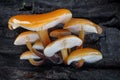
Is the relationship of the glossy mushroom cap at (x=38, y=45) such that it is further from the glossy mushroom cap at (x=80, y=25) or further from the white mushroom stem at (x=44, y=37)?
the glossy mushroom cap at (x=80, y=25)

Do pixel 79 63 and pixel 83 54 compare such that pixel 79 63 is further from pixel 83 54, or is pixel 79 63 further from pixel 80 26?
pixel 80 26

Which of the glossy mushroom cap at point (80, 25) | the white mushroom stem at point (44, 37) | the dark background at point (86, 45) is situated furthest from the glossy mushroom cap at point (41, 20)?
the dark background at point (86, 45)

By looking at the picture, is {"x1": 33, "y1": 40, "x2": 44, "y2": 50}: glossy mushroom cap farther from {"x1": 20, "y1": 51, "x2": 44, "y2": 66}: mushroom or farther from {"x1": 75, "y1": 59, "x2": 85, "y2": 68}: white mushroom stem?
{"x1": 75, "y1": 59, "x2": 85, "y2": 68}: white mushroom stem

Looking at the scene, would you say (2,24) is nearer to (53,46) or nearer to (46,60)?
(46,60)

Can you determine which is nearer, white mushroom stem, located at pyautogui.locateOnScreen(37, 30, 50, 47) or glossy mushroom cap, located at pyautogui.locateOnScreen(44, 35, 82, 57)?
glossy mushroom cap, located at pyautogui.locateOnScreen(44, 35, 82, 57)

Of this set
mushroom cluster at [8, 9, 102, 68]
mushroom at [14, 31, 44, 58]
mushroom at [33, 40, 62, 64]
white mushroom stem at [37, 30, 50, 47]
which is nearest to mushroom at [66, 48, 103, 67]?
mushroom cluster at [8, 9, 102, 68]

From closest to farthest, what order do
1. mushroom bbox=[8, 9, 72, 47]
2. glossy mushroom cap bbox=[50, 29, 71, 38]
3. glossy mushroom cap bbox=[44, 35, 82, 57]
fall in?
mushroom bbox=[8, 9, 72, 47], glossy mushroom cap bbox=[44, 35, 82, 57], glossy mushroom cap bbox=[50, 29, 71, 38]

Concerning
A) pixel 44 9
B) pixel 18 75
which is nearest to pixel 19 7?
pixel 44 9
